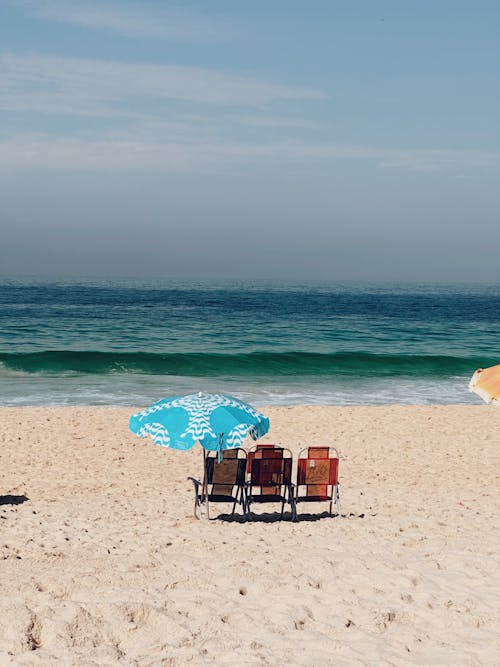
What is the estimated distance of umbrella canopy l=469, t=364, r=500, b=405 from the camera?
29.2 ft

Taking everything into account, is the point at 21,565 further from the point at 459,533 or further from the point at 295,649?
the point at 459,533

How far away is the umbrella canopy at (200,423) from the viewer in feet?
25.8

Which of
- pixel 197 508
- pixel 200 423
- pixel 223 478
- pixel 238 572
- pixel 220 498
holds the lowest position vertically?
pixel 197 508

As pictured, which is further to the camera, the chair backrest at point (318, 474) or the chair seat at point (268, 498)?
the chair backrest at point (318, 474)

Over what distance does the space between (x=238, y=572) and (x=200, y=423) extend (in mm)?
2058

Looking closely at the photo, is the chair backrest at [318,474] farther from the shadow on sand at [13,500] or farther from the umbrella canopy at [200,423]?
the shadow on sand at [13,500]

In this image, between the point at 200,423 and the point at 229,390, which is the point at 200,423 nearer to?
the point at 200,423

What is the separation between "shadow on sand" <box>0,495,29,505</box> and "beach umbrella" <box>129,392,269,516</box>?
2.51 metres

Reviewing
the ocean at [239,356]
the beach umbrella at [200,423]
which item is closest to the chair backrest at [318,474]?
the beach umbrella at [200,423]

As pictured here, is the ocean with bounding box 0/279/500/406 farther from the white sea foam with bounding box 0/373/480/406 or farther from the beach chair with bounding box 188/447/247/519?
the beach chair with bounding box 188/447/247/519

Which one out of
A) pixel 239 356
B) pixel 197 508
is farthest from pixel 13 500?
Result: pixel 239 356

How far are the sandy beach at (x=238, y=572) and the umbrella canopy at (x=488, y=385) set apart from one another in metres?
1.53

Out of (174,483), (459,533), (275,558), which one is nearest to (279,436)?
(174,483)

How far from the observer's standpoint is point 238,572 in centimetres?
626
